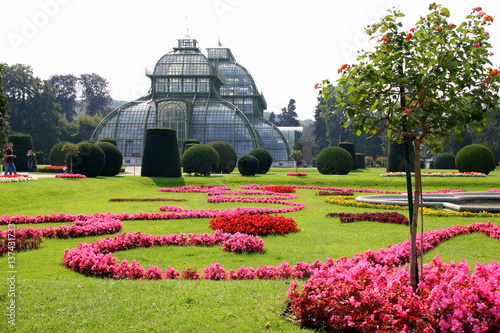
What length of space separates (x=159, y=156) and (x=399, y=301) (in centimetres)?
2529

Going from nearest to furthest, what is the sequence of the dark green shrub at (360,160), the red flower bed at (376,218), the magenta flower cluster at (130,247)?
the magenta flower cluster at (130,247) < the red flower bed at (376,218) < the dark green shrub at (360,160)

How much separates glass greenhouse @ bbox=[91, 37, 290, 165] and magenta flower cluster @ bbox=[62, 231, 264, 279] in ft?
143

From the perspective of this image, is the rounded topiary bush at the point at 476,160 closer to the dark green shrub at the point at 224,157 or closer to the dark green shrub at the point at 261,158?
the dark green shrub at the point at 261,158

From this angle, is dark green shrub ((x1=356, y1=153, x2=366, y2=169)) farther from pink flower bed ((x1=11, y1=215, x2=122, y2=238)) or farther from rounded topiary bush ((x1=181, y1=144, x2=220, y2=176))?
pink flower bed ((x1=11, y1=215, x2=122, y2=238))

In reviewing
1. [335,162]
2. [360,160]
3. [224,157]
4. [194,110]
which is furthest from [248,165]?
[360,160]

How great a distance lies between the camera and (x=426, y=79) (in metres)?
4.40

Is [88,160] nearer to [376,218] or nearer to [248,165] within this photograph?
[248,165]

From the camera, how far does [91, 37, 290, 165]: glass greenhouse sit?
54344 millimetres

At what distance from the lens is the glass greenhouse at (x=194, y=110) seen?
5434 cm

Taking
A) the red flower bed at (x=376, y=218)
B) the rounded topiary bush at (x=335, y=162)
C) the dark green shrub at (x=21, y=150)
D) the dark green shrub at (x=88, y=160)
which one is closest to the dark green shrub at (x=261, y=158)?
the rounded topiary bush at (x=335, y=162)

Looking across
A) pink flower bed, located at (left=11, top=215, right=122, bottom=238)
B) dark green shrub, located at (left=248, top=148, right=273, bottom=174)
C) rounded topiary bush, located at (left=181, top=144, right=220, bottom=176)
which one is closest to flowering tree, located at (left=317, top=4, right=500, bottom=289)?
pink flower bed, located at (left=11, top=215, right=122, bottom=238)

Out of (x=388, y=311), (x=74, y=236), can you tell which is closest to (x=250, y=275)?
(x=388, y=311)

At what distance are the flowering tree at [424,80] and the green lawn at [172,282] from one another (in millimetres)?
1999

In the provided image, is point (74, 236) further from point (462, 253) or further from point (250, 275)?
point (462, 253)
